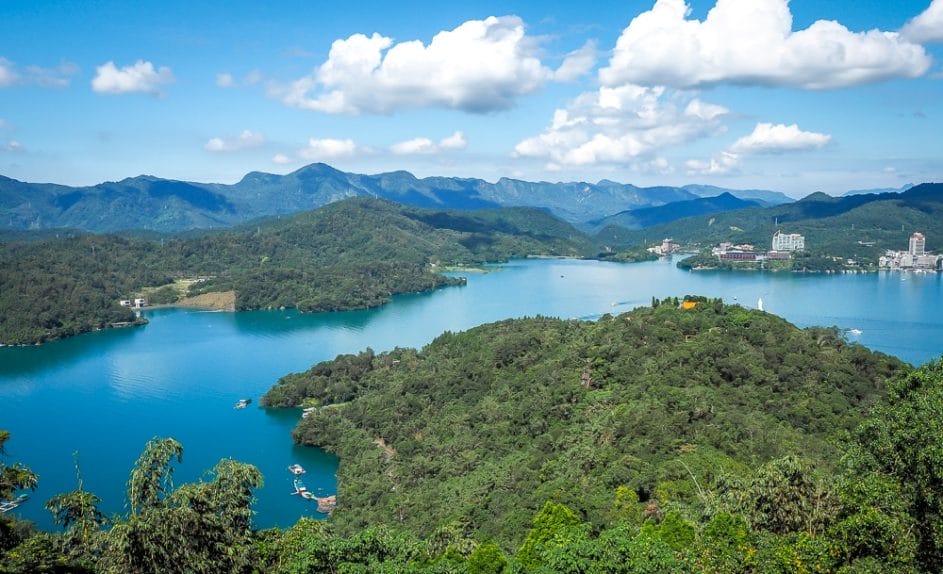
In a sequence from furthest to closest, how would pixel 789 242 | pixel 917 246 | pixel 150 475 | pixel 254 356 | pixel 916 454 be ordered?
1. pixel 789 242
2. pixel 917 246
3. pixel 254 356
4. pixel 916 454
5. pixel 150 475

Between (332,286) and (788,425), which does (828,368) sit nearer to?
(788,425)

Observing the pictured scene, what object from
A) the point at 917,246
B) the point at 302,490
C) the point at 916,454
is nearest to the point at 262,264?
the point at 302,490

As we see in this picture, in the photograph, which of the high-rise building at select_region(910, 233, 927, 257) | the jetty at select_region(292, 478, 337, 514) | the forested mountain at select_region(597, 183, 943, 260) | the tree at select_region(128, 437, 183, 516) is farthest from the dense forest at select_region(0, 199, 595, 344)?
the tree at select_region(128, 437, 183, 516)

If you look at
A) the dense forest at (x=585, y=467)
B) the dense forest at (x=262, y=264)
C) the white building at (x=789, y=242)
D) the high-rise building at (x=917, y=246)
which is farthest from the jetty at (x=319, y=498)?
the white building at (x=789, y=242)

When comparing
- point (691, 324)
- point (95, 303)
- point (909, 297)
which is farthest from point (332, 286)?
point (909, 297)

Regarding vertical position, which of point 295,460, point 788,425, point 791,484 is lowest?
point 295,460

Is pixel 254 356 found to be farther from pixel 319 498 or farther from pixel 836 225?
pixel 836 225

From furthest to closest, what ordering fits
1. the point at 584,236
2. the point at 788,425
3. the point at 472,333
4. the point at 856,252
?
1. the point at 584,236
2. the point at 856,252
3. the point at 472,333
4. the point at 788,425
